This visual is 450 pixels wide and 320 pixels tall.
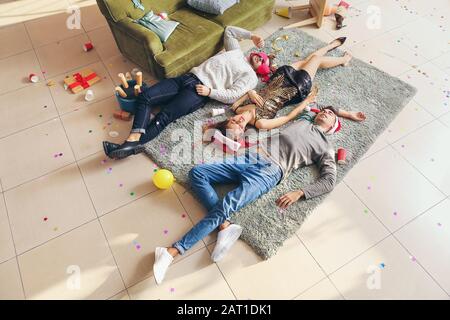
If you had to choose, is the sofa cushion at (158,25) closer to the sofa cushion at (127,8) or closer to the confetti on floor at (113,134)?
the sofa cushion at (127,8)

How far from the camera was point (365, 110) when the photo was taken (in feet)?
8.02

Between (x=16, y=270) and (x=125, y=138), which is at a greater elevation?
(x=125, y=138)

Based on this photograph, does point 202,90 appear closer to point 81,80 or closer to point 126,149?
point 126,149

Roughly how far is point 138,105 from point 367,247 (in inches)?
68.3

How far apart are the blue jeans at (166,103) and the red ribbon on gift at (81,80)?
614 mm

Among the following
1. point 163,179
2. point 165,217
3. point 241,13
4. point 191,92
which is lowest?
point 165,217

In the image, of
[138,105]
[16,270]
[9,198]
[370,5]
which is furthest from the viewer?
[370,5]

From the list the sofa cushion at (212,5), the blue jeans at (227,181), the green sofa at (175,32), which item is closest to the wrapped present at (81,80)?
the green sofa at (175,32)

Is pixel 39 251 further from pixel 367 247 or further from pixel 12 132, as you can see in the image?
pixel 367 247

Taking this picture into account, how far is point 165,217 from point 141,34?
4.36ft

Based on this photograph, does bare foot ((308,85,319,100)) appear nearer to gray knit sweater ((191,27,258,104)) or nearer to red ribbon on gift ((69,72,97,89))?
gray knit sweater ((191,27,258,104))

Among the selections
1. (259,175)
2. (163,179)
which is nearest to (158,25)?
(163,179)

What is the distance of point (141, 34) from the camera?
92.0 inches

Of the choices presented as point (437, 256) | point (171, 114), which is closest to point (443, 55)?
point (437, 256)
